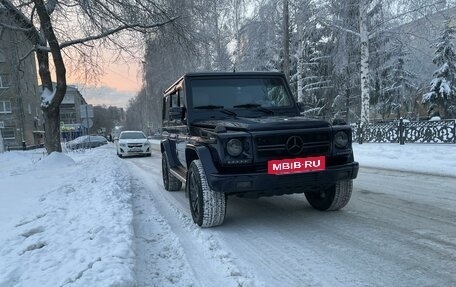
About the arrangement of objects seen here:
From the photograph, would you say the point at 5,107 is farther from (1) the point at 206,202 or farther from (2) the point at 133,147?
(1) the point at 206,202

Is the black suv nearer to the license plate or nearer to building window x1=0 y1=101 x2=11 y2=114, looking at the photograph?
the license plate

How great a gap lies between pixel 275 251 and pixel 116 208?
284 centimetres

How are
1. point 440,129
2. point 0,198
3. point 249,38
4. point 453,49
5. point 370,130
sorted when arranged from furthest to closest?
point 453,49, point 249,38, point 370,130, point 440,129, point 0,198

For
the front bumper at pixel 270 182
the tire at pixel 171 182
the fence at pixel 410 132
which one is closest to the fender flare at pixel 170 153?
the tire at pixel 171 182

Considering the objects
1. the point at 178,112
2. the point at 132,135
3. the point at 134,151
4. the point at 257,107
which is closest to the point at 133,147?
the point at 134,151

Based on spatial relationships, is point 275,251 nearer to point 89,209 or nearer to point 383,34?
point 89,209

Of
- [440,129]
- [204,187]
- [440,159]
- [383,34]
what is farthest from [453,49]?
[204,187]

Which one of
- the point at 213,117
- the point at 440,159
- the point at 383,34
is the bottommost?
the point at 440,159

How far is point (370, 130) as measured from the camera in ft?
63.1

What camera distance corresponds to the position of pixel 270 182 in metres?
4.75

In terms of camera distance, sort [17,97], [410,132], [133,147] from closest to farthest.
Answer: [410,132] < [133,147] < [17,97]

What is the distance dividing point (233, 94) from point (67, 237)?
318 centimetres

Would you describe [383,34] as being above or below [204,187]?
above

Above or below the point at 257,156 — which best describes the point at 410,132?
below
